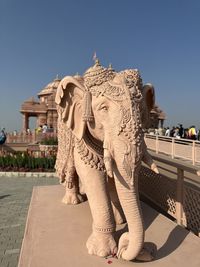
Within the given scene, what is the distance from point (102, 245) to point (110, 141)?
3.10 feet

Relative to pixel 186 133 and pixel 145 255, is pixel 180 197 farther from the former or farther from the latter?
pixel 186 133

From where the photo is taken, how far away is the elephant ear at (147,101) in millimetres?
2299

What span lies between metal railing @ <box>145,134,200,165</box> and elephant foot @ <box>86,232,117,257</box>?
24.6 ft

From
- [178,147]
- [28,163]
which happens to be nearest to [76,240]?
[28,163]

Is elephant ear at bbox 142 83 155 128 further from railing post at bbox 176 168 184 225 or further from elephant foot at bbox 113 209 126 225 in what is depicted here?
railing post at bbox 176 168 184 225

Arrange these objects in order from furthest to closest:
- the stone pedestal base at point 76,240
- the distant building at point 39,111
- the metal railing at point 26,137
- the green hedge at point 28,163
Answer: the distant building at point 39,111 < the metal railing at point 26,137 < the green hedge at point 28,163 < the stone pedestal base at point 76,240

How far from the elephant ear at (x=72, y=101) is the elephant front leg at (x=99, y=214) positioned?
1.33ft

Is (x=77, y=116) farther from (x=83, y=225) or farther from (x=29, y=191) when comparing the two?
(x=29, y=191)

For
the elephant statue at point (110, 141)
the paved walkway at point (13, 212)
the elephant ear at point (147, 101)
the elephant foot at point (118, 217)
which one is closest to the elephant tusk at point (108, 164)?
the elephant statue at point (110, 141)

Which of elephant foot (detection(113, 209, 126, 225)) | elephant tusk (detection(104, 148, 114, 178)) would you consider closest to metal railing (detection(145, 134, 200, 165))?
elephant foot (detection(113, 209, 126, 225))

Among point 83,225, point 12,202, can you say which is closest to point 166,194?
point 83,225

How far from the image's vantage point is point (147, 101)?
100 inches

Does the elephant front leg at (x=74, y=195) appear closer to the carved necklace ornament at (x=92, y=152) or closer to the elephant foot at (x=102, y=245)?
the carved necklace ornament at (x=92, y=152)

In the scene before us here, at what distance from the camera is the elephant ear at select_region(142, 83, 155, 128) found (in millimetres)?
2299
